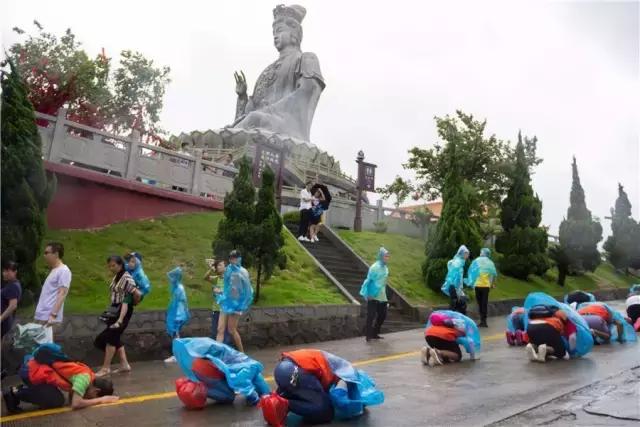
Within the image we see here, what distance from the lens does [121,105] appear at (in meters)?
24.9

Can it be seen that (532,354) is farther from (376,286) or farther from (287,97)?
(287,97)

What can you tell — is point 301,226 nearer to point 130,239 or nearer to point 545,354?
point 130,239

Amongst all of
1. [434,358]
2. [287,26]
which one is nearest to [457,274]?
[434,358]

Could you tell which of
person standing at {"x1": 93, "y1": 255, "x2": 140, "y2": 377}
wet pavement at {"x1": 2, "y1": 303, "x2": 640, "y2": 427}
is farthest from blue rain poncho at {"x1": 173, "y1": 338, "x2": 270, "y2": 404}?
person standing at {"x1": 93, "y1": 255, "x2": 140, "y2": 377}

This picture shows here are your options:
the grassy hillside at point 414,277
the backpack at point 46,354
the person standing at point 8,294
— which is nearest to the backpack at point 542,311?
the backpack at point 46,354

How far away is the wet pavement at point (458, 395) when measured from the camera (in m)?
4.93

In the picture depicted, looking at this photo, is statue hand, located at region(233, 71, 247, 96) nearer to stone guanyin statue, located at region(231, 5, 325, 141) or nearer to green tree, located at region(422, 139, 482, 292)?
stone guanyin statue, located at region(231, 5, 325, 141)

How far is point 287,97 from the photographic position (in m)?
37.6

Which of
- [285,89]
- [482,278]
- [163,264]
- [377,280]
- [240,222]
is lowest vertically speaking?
[377,280]

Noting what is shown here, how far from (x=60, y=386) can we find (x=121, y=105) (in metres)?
21.6

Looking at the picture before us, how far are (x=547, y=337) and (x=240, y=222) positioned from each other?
20.1ft

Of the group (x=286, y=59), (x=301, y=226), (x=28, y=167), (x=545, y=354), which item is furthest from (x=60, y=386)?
(x=286, y=59)

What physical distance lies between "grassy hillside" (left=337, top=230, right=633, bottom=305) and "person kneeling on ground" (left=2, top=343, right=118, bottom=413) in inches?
423

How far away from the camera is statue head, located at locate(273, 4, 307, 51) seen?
39156 millimetres
